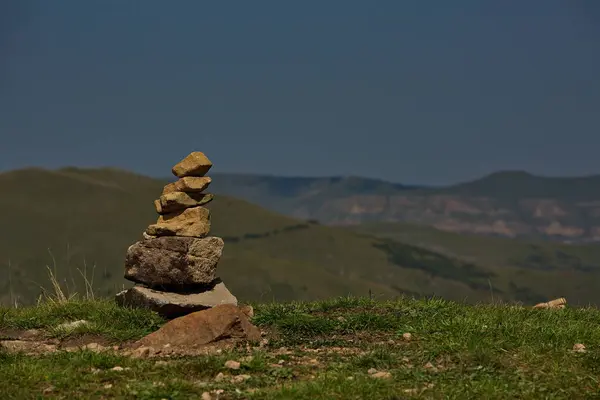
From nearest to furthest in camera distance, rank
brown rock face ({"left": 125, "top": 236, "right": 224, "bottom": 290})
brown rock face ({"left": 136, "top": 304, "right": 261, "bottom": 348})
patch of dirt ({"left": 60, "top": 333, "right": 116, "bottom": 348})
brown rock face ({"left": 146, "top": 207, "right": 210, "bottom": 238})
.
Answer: brown rock face ({"left": 136, "top": 304, "right": 261, "bottom": 348}) → patch of dirt ({"left": 60, "top": 333, "right": 116, "bottom": 348}) → brown rock face ({"left": 125, "top": 236, "right": 224, "bottom": 290}) → brown rock face ({"left": 146, "top": 207, "right": 210, "bottom": 238})

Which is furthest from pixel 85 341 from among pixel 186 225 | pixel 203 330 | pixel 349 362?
pixel 349 362

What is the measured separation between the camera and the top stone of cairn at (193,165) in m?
22.2

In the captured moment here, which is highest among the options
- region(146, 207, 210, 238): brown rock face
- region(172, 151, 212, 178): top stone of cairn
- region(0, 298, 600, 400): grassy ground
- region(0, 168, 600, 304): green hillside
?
region(172, 151, 212, 178): top stone of cairn

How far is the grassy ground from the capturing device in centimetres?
1284

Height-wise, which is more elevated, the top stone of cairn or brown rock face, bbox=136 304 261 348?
the top stone of cairn

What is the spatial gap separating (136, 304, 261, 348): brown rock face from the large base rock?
11.4 feet

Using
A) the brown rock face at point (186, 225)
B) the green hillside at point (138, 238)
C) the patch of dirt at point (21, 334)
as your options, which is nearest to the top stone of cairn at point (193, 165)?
the brown rock face at point (186, 225)

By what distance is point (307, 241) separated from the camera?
195250mm

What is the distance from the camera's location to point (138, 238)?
148 meters

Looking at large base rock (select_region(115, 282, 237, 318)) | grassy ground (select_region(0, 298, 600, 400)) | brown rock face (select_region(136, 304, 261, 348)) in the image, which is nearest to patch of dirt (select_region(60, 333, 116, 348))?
grassy ground (select_region(0, 298, 600, 400))

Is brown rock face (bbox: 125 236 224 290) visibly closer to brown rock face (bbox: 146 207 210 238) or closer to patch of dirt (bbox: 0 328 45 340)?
brown rock face (bbox: 146 207 210 238)

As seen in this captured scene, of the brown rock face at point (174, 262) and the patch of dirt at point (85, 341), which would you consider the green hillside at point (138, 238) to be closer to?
the brown rock face at point (174, 262)

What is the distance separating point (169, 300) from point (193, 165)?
11.5 feet

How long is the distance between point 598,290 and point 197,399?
193m
